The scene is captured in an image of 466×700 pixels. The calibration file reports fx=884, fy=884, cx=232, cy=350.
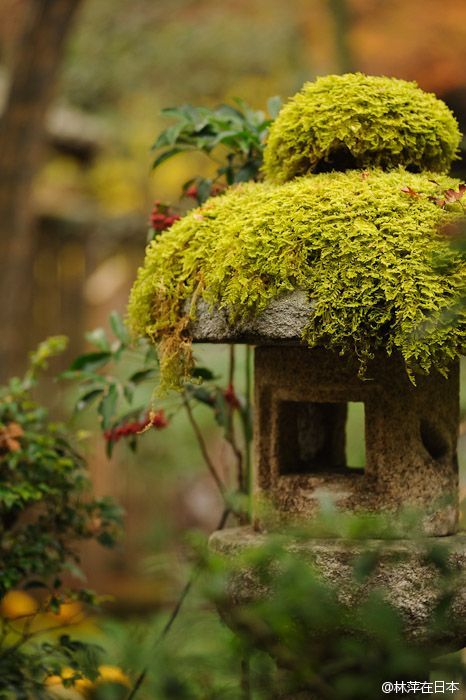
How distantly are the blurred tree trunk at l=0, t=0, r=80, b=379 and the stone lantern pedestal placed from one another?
2602mm

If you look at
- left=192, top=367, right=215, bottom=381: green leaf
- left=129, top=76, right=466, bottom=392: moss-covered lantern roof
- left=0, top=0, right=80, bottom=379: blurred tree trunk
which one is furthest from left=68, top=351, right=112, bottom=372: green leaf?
left=0, top=0, right=80, bottom=379: blurred tree trunk

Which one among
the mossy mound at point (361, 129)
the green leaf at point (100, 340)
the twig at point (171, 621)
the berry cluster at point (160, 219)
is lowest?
the twig at point (171, 621)

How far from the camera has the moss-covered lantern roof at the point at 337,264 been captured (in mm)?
1770

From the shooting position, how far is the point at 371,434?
2.10m

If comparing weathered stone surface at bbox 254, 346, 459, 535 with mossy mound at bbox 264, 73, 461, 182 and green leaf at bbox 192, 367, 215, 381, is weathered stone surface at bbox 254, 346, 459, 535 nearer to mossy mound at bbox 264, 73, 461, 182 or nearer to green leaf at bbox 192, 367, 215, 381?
green leaf at bbox 192, 367, 215, 381

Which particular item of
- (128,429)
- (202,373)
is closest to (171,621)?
(128,429)

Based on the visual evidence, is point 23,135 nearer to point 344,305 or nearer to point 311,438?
point 311,438

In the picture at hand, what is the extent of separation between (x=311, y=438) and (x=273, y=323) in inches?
27.6

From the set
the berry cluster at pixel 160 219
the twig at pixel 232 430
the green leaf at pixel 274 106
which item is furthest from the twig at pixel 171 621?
the green leaf at pixel 274 106

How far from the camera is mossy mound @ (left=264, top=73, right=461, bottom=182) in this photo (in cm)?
208

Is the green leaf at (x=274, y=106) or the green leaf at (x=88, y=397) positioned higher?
the green leaf at (x=274, y=106)

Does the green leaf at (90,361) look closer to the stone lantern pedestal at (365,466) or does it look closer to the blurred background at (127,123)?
the stone lantern pedestal at (365,466)

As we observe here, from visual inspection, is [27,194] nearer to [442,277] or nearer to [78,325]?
[78,325]

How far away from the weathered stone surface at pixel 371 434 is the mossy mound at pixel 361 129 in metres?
0.47
